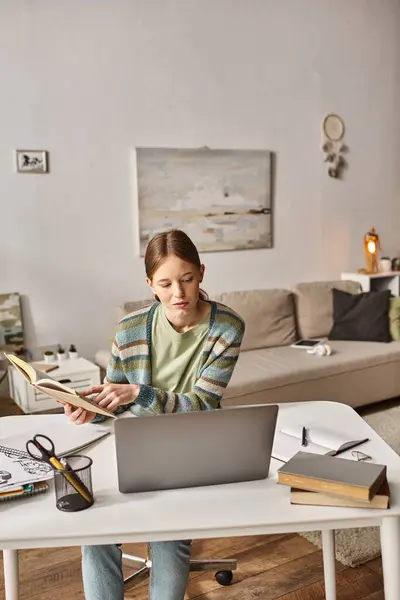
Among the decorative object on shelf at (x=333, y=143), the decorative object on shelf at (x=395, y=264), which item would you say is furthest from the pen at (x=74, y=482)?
the decorative object on shelf at (x=395, y=264)

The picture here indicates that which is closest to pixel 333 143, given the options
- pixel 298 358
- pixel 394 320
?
pixel 394 320

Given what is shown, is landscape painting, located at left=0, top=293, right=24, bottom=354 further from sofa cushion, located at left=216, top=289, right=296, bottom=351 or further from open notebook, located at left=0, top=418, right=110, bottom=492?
open notebook, located at left=0, top=418, right=110, bottom=492

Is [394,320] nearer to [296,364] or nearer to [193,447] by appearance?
[296,364]

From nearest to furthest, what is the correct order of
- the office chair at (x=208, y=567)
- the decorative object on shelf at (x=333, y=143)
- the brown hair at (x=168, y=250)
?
the brown hair at (x=168, y=250) < the office chair at (x=208, y=567) < the decorative object on shelf at (x=333, y=143)

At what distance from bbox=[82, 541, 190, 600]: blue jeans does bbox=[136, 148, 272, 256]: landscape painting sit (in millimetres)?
2543

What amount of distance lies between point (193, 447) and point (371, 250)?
371 centimetres

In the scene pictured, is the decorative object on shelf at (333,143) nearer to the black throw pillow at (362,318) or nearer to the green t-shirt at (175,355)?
the black throw pillow at (362,318)

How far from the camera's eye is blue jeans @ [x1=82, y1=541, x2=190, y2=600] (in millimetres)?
1351

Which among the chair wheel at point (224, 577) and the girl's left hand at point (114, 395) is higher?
the girl's left hand at point (114, 395)

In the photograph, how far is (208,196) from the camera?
→ 3.94 metres

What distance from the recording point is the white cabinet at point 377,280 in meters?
4.45

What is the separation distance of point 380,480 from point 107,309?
2.78m

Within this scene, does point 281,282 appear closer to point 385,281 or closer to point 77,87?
point 385,281

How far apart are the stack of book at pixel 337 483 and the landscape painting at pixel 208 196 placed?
2.73 m
